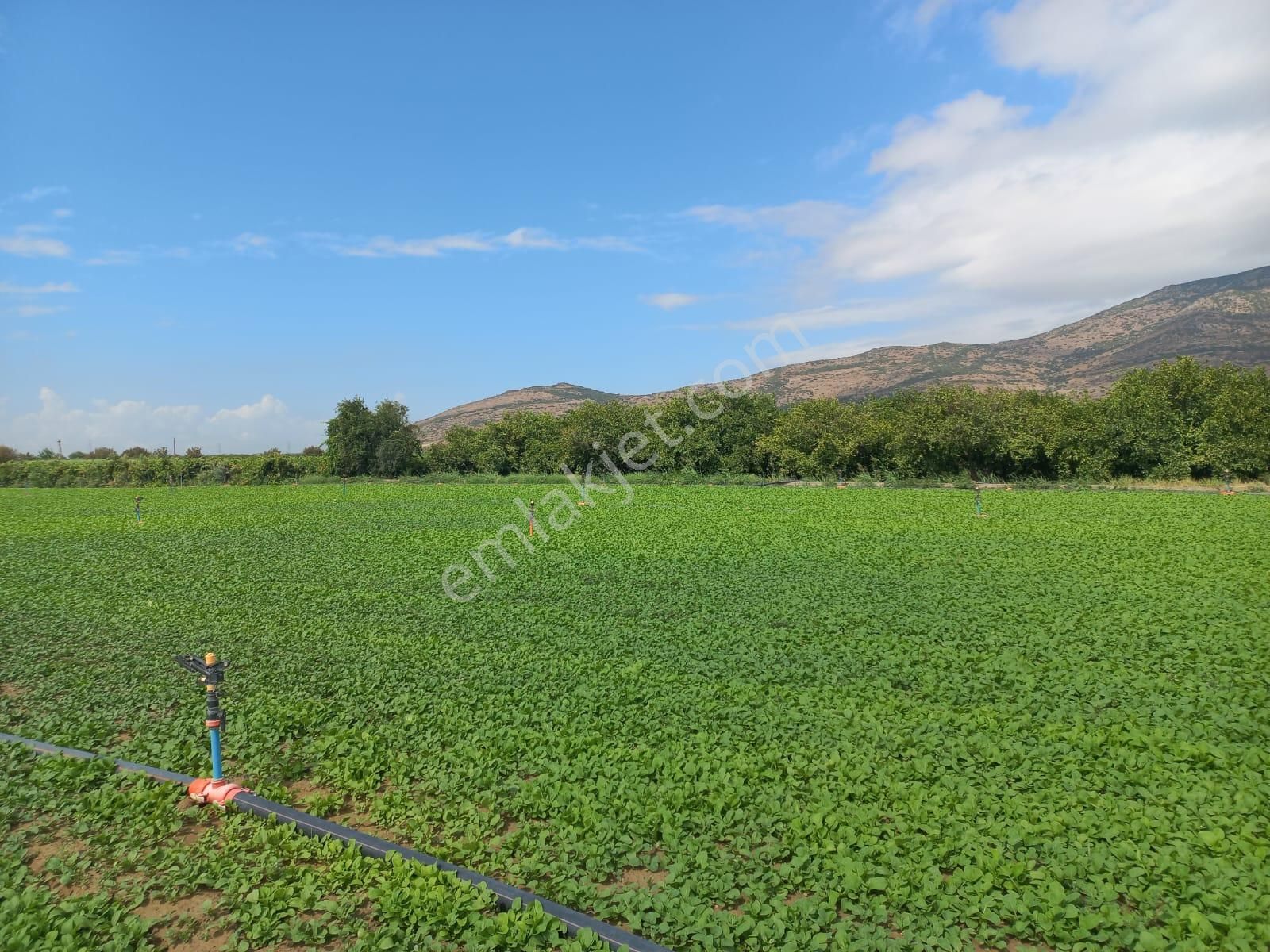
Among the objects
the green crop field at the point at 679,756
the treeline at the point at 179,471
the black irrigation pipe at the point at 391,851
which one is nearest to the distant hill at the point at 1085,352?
the treeline at the point at 179,471

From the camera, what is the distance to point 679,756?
631 centimetres

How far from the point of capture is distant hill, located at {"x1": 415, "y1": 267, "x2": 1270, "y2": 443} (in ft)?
318

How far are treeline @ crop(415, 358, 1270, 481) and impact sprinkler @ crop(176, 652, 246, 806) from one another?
146 ft

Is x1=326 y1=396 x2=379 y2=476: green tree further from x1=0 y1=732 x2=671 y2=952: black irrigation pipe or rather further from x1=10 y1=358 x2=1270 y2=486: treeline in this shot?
x1=0 y1=732 x2=671 y2=952: black irrigation pipe

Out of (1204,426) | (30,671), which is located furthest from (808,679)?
(1204,426)

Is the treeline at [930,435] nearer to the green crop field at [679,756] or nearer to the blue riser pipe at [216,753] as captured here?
the green crop field at [679,756]

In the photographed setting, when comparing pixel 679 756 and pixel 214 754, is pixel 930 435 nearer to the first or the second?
pixel 679 756

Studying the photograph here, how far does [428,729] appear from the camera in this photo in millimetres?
7215

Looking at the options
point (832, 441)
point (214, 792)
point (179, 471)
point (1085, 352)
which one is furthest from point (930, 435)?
point (1085, 352)

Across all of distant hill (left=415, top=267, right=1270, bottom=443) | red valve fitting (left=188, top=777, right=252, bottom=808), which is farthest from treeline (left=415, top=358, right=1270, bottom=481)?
red valve fitting (left=188, top=777, right=252, bottom=808)

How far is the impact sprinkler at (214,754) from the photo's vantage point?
566cm

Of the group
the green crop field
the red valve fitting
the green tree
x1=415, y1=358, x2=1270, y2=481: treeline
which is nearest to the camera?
the green crop field

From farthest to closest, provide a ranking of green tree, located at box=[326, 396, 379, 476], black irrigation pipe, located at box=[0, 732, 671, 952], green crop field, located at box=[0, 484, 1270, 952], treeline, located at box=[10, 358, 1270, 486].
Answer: green tree, located at box=[326, 396, 379, 476]
treeline, located at box=[10, 358, 1270, 486]
green crop field, located at box=[0, 484, 1270, 952]
black irrigation pipe, located at box=[0, 732, 671, 952]

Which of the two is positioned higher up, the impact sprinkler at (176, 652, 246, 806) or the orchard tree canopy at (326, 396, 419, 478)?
the orchard tree canopy at (326, 396, 419, 478)
